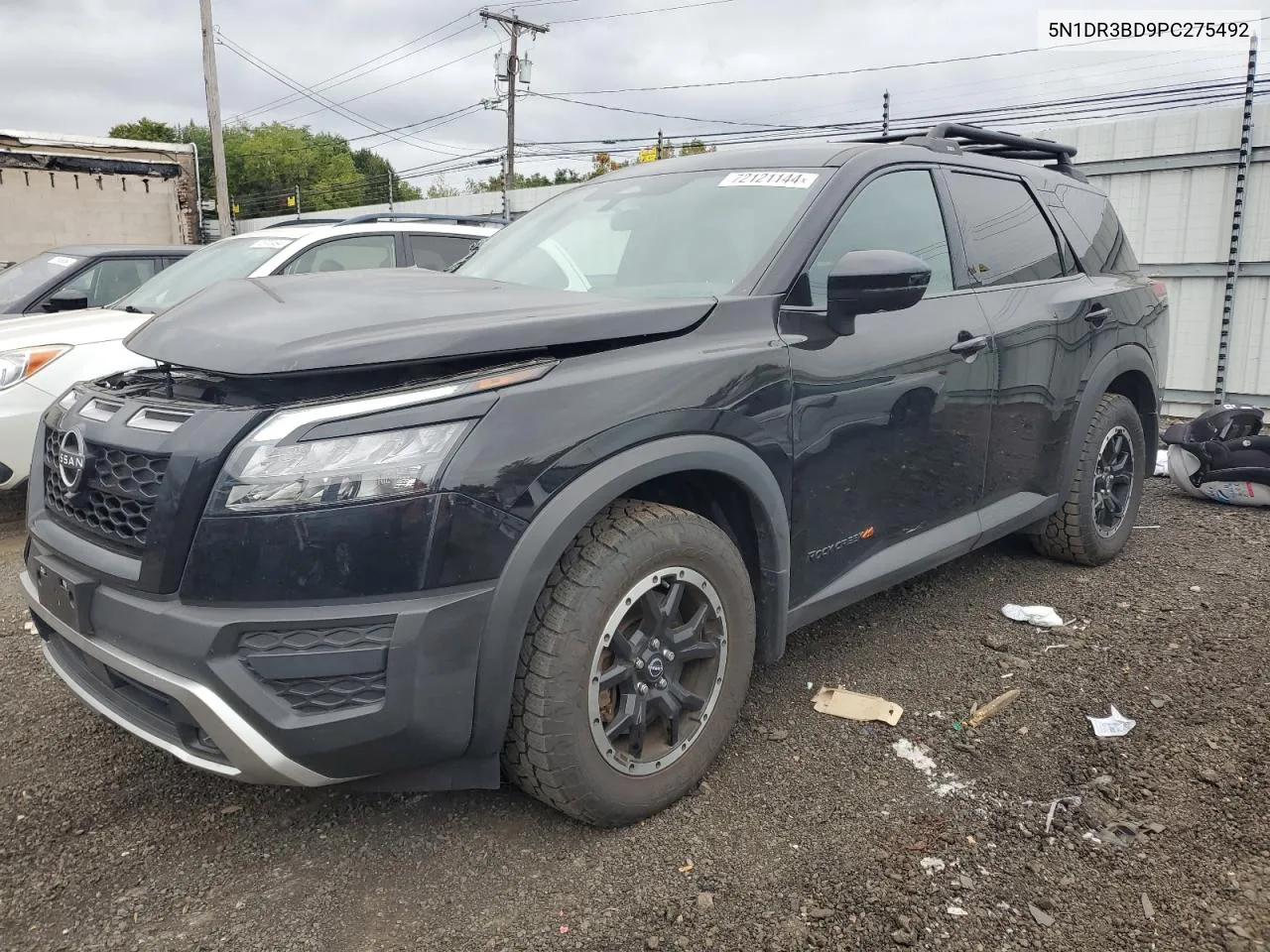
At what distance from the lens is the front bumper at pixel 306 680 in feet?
6.37

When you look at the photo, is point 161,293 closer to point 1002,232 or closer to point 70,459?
point 70,459

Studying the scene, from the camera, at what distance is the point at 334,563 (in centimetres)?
193

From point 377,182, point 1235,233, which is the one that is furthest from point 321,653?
point 377,182

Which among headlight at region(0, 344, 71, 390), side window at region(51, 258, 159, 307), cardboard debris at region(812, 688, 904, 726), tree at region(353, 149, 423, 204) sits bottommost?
cardboard debris at region(812, 688, 904, 726)

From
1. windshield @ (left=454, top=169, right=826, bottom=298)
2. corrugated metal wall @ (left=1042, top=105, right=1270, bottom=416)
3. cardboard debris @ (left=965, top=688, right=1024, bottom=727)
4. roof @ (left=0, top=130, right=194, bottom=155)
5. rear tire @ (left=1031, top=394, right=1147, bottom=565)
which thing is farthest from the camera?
roof @ (left=0, top=130, right=194, bottom=155)

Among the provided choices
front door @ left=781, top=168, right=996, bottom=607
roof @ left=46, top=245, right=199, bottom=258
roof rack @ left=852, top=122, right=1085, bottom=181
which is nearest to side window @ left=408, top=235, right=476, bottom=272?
roof @ left=46, top=245, right=199, bottom=258

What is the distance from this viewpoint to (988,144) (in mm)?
4227

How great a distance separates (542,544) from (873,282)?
4.03 ft

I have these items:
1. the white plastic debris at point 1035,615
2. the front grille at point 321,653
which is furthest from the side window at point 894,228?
the front grille at point 321,653

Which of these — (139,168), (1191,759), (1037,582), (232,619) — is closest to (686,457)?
(232,619)

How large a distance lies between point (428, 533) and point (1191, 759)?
92.3 inches

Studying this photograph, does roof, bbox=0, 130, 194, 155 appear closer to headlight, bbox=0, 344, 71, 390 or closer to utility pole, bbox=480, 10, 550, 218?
utility pole, bbox=480, 10, 550, 218

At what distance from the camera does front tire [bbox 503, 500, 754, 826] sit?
7.13ft

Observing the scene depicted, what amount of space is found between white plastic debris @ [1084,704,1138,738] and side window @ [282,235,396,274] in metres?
4.89
